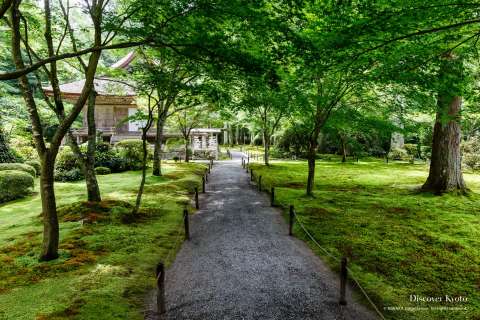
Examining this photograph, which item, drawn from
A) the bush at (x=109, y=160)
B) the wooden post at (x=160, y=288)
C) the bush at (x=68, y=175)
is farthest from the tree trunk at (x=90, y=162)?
the bush at (x=109, y=160)

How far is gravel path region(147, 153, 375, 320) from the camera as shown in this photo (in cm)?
518

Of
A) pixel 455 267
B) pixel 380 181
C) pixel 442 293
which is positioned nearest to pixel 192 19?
pixel 442 293

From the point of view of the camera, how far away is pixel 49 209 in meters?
6.45

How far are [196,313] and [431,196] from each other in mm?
13280

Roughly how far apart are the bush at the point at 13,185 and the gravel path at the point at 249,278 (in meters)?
9.85

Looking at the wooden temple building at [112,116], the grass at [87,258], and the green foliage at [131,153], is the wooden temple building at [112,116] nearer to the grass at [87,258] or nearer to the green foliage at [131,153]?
the green foliage at [131,153]

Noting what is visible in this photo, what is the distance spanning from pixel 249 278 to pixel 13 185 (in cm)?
1373

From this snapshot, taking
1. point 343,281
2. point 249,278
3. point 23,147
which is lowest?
point 249,278

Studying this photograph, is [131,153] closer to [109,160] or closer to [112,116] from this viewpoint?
[109,160]

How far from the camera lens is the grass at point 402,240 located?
5.95 m

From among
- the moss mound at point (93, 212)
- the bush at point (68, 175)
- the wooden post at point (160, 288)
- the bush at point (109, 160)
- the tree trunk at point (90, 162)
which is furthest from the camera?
the bush at point (109, 160)

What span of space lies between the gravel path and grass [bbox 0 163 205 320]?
2.26ft

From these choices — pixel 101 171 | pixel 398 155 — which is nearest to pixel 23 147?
pixel 101 171

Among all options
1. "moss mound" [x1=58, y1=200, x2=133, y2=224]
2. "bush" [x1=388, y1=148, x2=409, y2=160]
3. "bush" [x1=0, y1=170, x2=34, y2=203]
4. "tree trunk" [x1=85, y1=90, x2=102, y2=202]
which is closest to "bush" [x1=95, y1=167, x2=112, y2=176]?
"bush" [x1=0, y1=170, x2=34, y2=203]
